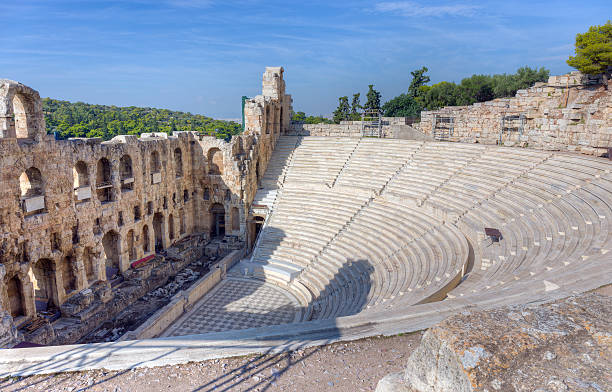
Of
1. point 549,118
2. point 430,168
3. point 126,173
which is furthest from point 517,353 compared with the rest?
point 549,118

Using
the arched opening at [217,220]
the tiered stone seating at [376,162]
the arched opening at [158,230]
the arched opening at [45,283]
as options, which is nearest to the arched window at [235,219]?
the arched opening at [217,220]

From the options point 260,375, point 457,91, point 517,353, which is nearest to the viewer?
point 517,353

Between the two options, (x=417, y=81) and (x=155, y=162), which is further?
(x=417, y=81)

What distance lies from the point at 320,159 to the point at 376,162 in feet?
12.8

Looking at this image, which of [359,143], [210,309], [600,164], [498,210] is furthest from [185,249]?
[600,164]

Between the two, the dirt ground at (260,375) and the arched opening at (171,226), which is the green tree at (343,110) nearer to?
the arched opening at (171,226)

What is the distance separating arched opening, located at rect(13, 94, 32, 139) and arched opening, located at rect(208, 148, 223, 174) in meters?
11.4

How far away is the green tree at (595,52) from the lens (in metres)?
24.3

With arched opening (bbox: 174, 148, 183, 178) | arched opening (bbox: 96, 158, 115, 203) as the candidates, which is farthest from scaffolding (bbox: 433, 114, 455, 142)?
arched opening (bbox: 96, 158, 115, 203)

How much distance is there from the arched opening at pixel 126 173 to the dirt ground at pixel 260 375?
15.5 metres

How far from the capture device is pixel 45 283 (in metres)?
17.1

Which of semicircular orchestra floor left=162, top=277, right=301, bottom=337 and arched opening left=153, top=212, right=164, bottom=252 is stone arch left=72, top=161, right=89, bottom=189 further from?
semicircular orchestra floor left=162, top=277, right=301, bottom=337

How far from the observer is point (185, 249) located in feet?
76.8

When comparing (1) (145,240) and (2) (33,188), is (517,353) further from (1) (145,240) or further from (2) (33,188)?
(1) (145,240)
